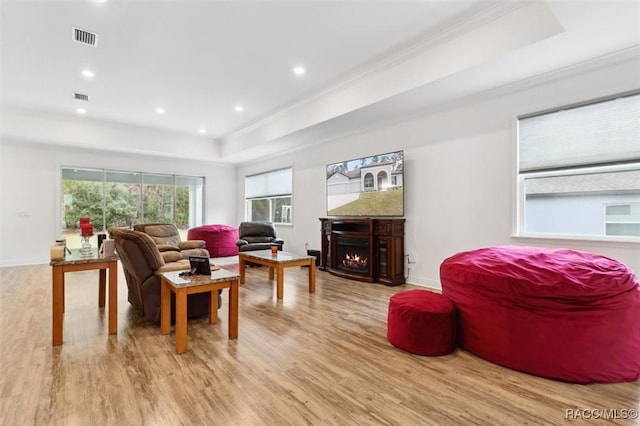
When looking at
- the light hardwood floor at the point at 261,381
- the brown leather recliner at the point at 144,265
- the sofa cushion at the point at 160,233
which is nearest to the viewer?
the light hardwood floor at the point at 261,381

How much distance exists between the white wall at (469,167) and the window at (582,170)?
0.13 metres

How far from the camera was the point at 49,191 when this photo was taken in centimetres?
713

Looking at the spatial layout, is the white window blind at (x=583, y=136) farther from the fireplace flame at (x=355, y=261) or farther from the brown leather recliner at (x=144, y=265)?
the brown leather recliner at (x=144, y=265)

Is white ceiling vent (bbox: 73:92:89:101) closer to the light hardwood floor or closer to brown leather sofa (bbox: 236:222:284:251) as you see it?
brown leather sofa (bbox: 236:222:284:251)

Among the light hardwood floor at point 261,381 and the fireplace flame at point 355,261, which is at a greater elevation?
the fireplace flame at point 355,261

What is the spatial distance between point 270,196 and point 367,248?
13.3 ft

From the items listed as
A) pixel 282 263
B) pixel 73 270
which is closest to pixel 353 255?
pixel 282 263

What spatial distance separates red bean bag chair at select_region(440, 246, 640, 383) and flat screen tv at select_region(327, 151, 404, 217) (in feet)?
9.03

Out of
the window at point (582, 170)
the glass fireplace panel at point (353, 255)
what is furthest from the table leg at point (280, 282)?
the window at point (582, 170)

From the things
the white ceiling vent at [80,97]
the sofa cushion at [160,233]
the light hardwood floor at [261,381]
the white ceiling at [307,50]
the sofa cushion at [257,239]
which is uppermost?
the white ceiling vent at [80,97]

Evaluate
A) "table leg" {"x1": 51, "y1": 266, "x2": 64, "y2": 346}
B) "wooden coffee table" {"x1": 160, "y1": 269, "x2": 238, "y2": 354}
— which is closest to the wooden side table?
"table leg" {"x1": 51, "y1": 266, "x2": 64, "y2": 346}

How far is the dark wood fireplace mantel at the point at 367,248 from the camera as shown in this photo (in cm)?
499

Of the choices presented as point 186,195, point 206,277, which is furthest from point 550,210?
point 186,195

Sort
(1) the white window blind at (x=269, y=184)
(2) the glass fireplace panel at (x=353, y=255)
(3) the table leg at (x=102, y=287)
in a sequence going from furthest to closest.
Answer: (1) the white window blind at (x=269, y=184) < (2) the glass fireplace panel at (x=353, y=255) < (3) the table leg at (x=102, y=287)
